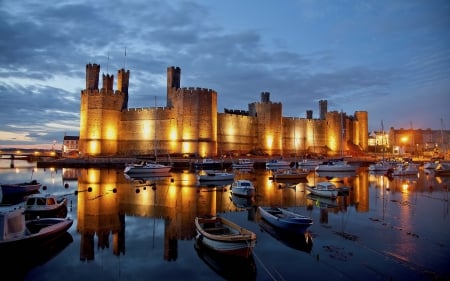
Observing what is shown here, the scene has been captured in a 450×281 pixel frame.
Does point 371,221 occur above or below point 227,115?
below

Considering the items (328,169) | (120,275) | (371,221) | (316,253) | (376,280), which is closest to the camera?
(376,280)

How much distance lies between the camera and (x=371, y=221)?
12.0 m

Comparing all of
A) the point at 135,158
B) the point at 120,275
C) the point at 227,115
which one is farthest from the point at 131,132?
the point at 120,275

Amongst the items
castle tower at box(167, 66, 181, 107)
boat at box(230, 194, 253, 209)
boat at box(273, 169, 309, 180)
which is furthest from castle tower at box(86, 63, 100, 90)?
boat at box(230, 194, 253, 209)

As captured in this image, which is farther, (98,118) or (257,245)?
(98,118)

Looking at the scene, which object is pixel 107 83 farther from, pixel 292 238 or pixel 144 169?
pixel 292 238

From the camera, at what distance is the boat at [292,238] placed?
899 cm

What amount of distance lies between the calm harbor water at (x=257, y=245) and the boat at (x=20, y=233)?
13.0 inches

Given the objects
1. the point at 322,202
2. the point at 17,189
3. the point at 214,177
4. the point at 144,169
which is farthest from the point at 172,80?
the point at 322,202

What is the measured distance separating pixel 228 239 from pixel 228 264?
1.77 ft

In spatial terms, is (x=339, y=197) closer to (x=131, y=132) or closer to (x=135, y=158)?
(x=135, y=158)

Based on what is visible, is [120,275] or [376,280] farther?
[120,275]

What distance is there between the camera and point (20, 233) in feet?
28.0

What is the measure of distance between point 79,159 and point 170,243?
3007 centimetres
